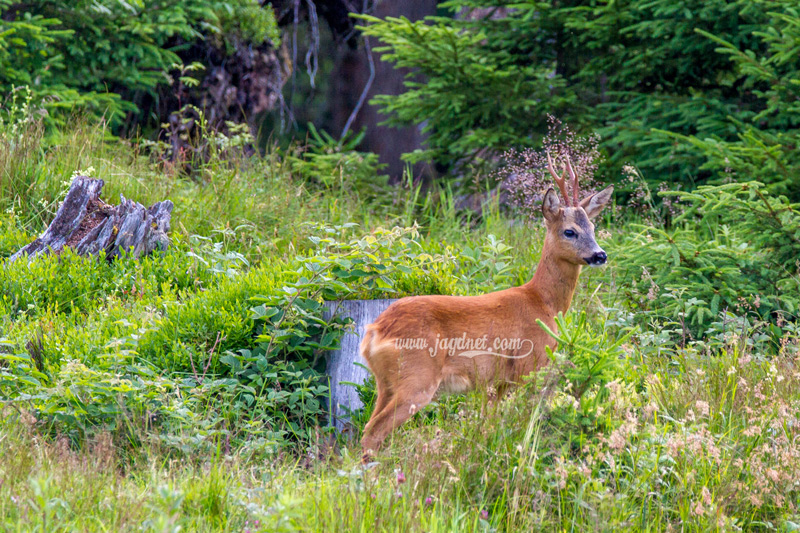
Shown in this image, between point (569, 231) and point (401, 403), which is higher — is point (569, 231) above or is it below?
above

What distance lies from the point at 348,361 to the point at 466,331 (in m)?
0.92

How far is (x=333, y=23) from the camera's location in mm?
13352

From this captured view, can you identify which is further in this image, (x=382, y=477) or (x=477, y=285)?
(x=477, y=285)

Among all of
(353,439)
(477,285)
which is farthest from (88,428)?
(477,285)

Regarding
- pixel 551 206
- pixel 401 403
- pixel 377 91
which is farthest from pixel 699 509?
pixel 377 91

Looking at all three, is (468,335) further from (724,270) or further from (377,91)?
(377,91)

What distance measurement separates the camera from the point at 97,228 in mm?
5730

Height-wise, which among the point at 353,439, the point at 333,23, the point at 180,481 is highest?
the point at 333,23

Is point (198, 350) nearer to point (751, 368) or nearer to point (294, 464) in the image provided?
point (294, 464)

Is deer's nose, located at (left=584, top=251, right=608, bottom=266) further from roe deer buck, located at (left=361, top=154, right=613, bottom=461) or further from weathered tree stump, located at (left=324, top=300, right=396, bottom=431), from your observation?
weathered tree stump, located at (left=324, top=300, right=396, bottom=431)

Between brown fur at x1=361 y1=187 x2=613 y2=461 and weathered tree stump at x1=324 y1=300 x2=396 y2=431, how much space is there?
0.58 metres

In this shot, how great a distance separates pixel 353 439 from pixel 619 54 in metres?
5.87

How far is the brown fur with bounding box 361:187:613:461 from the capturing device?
381cm

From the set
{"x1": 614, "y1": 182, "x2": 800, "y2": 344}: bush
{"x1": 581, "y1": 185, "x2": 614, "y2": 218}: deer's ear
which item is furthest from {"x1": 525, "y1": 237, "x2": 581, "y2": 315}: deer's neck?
{"x1": 614, "y1": 182, "x2": 800, "y2": 344}: bush
